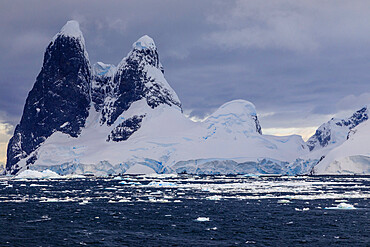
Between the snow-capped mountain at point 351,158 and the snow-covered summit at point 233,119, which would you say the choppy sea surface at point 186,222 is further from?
the snow-covered summit at point 233,119

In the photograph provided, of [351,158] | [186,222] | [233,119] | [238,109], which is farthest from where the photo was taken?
[238,109]

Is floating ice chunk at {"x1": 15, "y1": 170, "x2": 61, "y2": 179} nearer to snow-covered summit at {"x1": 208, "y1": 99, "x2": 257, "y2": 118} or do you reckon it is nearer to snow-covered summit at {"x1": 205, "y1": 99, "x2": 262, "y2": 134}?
snow-covered summit at {"x1": 205, "y1": 99, "x2": 262, "y2": 134}

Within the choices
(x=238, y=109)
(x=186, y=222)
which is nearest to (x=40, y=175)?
(x=238, y=109)

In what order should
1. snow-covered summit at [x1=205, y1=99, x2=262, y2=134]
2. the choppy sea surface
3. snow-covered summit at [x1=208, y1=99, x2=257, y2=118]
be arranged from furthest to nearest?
1. snow-covered summit at [x1=208, y1=99, x2=257, y2=118]
2. snow-covered summit at [x1=205, y1=99, x2=262, y2=134]
3. the choppy sea surface

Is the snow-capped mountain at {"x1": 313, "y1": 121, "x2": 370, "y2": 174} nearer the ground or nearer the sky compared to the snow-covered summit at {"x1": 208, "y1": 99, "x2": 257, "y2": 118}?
nearer the ground

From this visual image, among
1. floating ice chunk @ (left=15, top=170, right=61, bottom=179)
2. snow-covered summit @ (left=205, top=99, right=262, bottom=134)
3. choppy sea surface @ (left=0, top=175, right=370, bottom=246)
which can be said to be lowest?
choppy sea surface @ (left=0, top=175, right=370, bottom=246)

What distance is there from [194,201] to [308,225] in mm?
18500

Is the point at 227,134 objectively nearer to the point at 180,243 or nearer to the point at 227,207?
the point at 227,207

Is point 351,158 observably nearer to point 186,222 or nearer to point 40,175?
point 40,175

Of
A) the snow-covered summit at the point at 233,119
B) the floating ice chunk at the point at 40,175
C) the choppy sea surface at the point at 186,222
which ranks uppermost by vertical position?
the snow-covered summit at the point at 233,119

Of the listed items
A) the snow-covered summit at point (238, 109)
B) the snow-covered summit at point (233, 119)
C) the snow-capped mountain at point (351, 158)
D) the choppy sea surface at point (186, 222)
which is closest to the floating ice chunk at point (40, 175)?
the snow-covered summit at point (233, 119)

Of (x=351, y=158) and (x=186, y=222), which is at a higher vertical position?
(x=351, y=158)

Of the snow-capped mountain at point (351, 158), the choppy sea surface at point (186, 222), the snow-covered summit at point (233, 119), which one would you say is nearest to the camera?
the choppy sea surface at point (186, 222)

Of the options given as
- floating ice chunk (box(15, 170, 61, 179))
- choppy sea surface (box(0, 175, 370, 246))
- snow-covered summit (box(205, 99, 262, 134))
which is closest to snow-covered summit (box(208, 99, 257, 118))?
snow-covered summit (box(205, 99, 262, 134))
